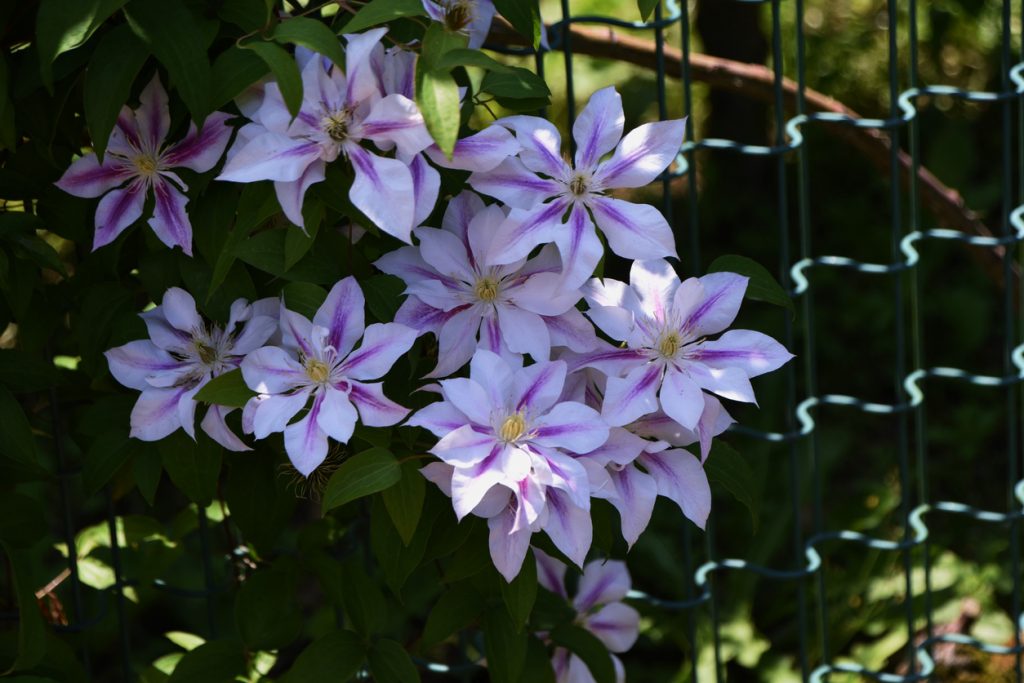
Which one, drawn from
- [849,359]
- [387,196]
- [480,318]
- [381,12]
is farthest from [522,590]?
[849,359]

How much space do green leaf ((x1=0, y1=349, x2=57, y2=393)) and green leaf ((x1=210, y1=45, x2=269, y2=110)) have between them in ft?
0.95

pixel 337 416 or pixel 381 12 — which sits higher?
pixel 381 12

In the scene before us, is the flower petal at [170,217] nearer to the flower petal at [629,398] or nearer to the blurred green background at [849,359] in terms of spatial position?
the flower petal at [629,398]

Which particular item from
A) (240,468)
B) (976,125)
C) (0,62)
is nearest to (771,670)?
(240,468)

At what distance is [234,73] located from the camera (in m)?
0.78

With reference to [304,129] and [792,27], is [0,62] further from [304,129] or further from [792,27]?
[792,27]

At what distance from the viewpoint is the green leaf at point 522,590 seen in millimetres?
842

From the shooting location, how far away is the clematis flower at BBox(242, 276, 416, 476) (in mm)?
765

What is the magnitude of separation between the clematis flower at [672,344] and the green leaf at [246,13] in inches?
10.8

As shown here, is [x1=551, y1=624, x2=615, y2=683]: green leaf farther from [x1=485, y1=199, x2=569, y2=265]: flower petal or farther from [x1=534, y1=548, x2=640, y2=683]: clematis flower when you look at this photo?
[x1=485, y1=199, x2=569, y2=265]: flower petal

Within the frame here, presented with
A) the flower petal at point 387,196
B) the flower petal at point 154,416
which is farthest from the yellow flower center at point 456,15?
the flower petal at point 154,416

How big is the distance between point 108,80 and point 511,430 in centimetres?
33

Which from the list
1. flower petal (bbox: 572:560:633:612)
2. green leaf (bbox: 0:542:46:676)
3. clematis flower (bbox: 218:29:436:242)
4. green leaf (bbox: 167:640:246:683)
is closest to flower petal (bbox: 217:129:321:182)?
clematis flower (bbox: 218:29:436:242)

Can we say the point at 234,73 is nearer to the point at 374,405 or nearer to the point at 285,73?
the point at 285,73
